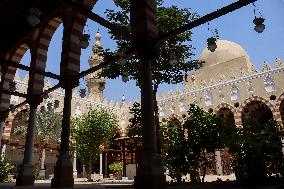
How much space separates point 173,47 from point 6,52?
25.5 feet

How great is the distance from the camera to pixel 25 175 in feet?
32.4

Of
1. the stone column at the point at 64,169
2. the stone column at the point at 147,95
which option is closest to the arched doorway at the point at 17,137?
the stone column at the point at 64,169

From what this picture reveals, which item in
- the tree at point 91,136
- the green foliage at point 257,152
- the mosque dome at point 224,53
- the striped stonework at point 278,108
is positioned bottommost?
the green foliage at point 257,152

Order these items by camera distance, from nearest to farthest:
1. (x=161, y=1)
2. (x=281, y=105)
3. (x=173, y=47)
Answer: (x=173, y=47) < (x=161, y=1) < (x=281, y=105)

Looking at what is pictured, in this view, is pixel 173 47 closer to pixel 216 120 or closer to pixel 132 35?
pixel 216 120

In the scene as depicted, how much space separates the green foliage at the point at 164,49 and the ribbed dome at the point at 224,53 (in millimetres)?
21177

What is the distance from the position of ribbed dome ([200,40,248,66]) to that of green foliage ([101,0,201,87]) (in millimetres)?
21177

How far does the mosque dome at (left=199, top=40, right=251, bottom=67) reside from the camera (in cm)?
3494

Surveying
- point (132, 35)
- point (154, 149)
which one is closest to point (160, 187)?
point (154, 149)

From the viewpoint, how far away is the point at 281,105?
2280 cm

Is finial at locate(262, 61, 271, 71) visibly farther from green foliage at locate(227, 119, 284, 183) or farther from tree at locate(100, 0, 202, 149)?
green foliage at locate(227, 119, 284, 183)

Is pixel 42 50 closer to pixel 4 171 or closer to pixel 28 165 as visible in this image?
pixel 28 165

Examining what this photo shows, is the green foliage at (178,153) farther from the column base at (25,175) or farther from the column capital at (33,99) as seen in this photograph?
the column capital at (33,99)

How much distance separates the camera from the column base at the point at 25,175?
9.74 meters
